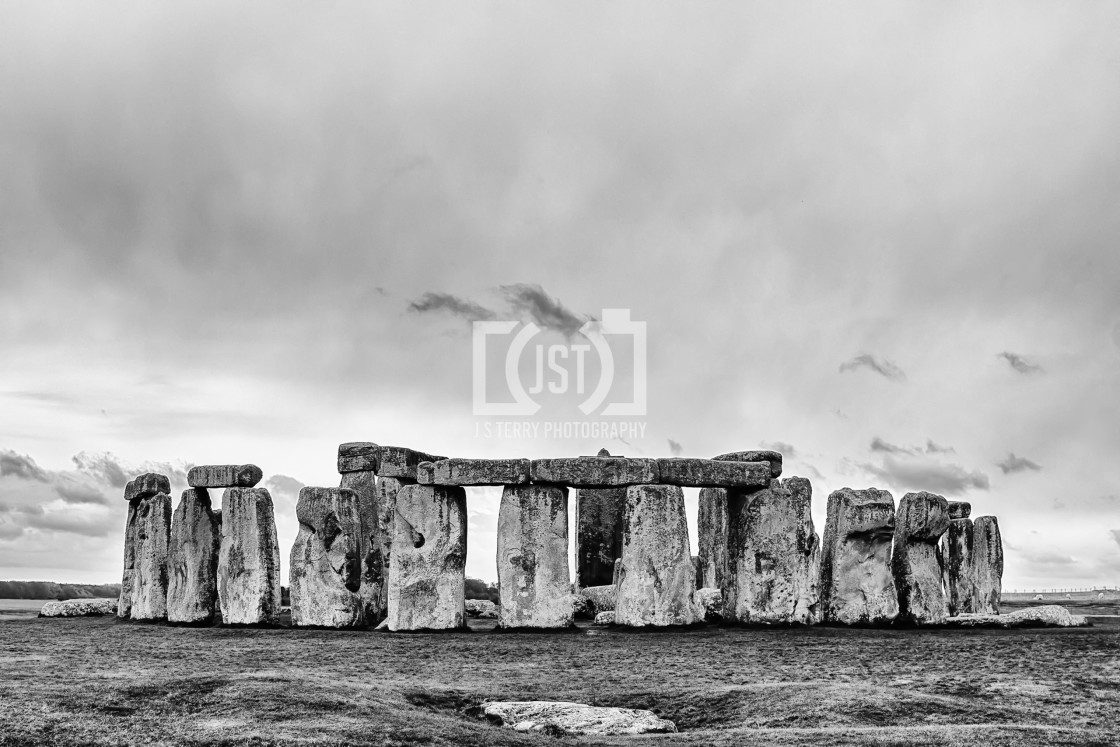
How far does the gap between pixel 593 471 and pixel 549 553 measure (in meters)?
1.53

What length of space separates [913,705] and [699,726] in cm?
218

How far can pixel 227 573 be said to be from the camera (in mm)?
22844

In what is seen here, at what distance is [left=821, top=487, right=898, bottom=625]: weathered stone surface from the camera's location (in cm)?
2158

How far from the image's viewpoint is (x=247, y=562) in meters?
22.8

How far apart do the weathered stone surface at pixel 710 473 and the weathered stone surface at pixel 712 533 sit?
9.07 ft

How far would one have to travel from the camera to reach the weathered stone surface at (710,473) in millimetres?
21609

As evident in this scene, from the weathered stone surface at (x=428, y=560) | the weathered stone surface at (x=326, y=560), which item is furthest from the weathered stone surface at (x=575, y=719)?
the weathered stone surface at (x=326, y=560)

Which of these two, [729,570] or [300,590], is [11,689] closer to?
[300,590]

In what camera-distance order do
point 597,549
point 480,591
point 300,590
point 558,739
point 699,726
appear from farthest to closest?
1. point 480,591
2. point 597,549
3. point 300,590
4. point 699,726
5. point 558,739

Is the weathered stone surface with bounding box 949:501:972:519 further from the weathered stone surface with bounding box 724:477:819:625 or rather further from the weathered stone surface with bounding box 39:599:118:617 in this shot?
the weathered stone surface with bounding box 39:599:118:617

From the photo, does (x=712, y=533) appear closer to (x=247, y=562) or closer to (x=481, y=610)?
(x=481, y=610)

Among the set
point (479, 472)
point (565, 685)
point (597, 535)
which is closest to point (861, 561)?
point (479, 472)

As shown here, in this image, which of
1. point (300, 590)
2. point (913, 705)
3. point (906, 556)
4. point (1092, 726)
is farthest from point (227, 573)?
point (1092, 726)

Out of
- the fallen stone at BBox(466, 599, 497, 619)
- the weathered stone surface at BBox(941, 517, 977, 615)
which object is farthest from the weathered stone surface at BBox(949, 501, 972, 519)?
the fallen stone at BBox(466, 599, 497, 619)
